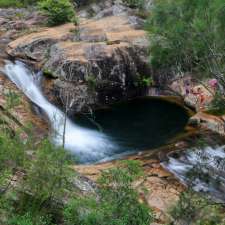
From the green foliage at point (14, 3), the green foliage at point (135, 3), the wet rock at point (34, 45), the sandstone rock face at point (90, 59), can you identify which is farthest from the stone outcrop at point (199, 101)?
the green foliage at point (14, 3)

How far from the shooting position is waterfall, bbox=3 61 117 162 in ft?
69.3

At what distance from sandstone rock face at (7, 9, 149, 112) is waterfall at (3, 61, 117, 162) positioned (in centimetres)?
103

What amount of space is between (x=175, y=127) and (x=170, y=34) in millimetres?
6900

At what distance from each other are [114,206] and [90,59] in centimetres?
1858

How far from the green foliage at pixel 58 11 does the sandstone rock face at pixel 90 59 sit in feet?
6.82

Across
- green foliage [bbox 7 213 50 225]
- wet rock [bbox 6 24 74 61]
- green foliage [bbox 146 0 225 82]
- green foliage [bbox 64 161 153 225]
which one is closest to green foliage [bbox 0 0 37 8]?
wet rock [bbox 6 24 74 61]

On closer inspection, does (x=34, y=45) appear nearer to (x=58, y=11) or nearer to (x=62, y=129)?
(x=58, y=11)

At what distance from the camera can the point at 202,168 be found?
18219 millimetres

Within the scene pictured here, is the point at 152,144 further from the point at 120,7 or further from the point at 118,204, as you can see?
the point at 120,7

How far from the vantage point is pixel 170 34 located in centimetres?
1886

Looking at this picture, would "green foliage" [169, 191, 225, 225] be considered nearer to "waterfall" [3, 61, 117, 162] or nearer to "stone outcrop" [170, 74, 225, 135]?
"waterfall" [3, 61, 117, 162]

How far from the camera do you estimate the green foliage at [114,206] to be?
981cm

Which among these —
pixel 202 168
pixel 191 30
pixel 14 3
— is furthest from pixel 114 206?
pixel 14 3

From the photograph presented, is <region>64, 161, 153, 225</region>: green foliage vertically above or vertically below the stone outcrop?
above
